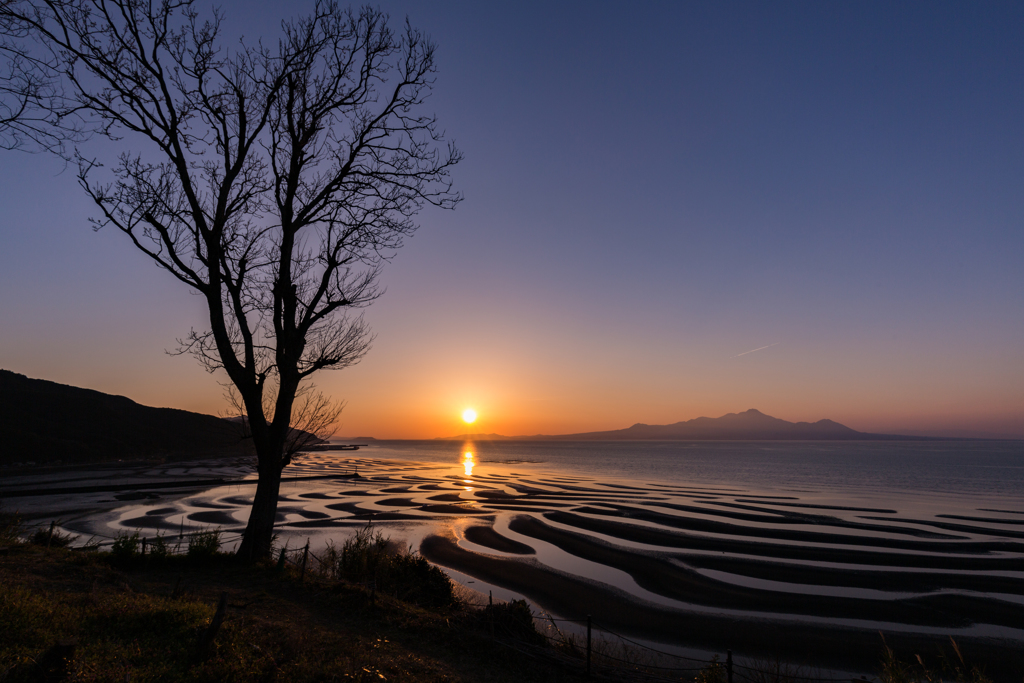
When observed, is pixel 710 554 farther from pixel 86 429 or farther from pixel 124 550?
pixel 86 429

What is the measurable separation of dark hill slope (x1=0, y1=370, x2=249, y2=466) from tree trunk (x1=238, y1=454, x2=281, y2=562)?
5341 centimetres

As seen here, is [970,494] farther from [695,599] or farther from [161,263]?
[161,263]

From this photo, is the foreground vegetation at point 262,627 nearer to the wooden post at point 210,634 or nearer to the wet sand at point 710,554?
the wooden post at point 210,634

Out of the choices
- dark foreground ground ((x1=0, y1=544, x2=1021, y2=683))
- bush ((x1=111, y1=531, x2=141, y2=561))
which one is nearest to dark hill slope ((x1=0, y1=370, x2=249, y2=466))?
bush ((x1=111, y1=531, x2=141, y2=561))

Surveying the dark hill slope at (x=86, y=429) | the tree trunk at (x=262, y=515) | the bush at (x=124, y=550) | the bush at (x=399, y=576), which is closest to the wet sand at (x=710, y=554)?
the bush at (x=399, y=576)

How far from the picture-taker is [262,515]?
13.5 meters

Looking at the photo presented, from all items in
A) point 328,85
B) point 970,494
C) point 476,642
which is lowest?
point 970,494

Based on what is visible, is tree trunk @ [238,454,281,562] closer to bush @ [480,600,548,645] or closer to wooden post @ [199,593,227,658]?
wooden post @ [199,593,227,658]

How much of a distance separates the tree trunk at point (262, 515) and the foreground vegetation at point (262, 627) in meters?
0.53

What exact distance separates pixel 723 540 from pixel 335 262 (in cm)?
2212

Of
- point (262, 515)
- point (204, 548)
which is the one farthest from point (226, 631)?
point (204, 548)

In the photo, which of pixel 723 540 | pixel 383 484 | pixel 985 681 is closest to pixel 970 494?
pixel 723 540

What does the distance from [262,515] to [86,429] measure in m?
108

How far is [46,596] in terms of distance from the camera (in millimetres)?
7898
